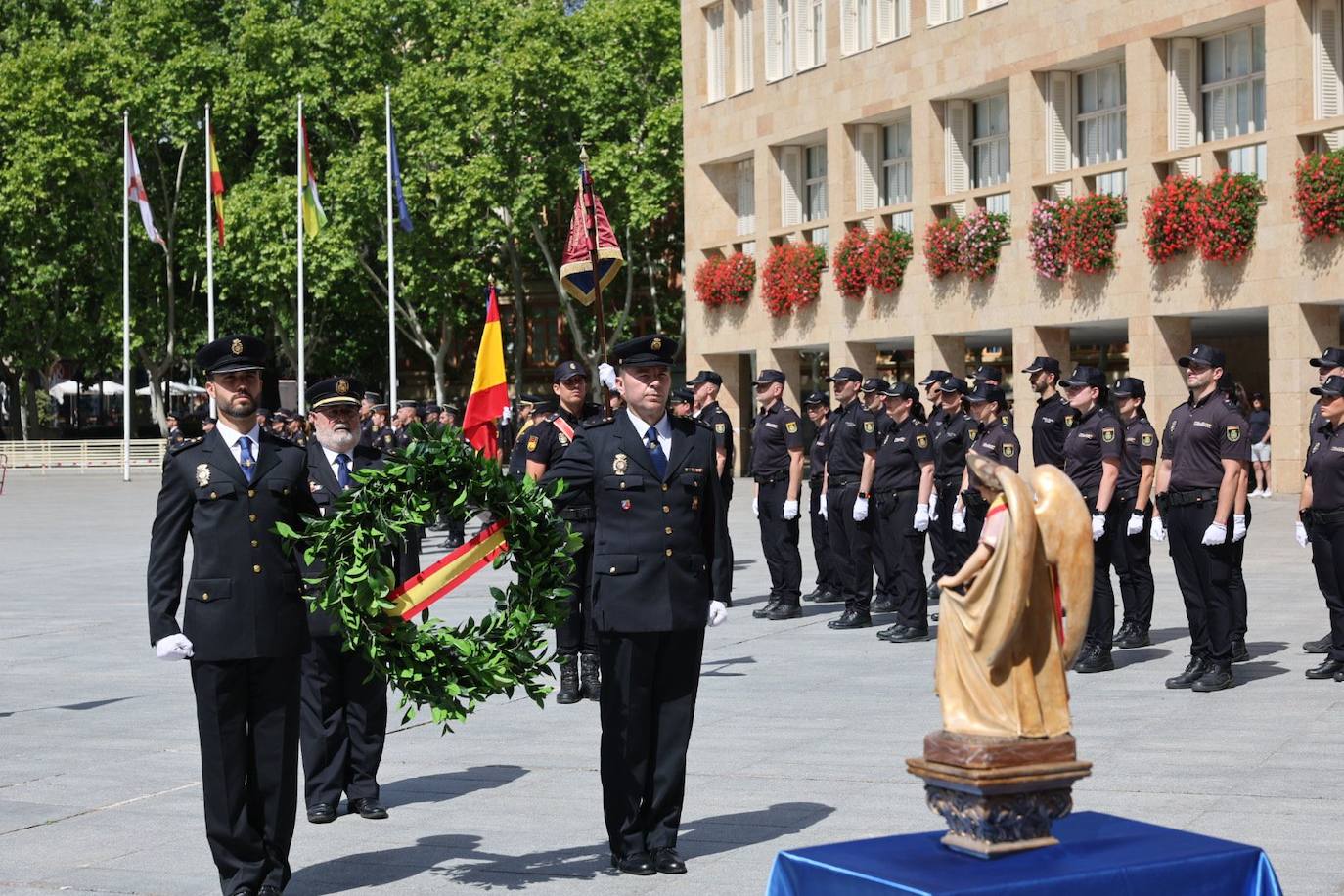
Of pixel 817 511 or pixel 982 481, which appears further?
pixel 817 511

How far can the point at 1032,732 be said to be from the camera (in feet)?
15.9

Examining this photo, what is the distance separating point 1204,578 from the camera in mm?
11789

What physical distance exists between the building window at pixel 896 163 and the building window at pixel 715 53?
18.5 feet

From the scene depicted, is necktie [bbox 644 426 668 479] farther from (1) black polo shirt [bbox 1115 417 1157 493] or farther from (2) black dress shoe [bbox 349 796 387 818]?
(1) black polo shirt [bbox 1115 417 1157 493]

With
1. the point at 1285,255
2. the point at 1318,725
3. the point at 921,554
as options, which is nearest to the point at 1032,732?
the point at 1318,725

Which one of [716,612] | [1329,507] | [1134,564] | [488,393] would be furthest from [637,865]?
[488,393]

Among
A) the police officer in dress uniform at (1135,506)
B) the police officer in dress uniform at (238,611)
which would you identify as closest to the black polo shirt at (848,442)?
the police officer in dress uniform at (1135,506)

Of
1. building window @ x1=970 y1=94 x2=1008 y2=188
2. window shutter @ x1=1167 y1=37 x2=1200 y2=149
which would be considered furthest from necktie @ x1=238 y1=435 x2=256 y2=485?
building window @ x1=970 y1=94 x2=1008 y2=188

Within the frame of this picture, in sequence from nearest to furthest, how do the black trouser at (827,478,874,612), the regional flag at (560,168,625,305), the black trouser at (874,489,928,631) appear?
the black trouser at (874,489,928,631), the black trouser at (827,478,874,612), the regional flag at (560,168,625,305)

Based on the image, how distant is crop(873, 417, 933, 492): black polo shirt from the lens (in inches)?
606

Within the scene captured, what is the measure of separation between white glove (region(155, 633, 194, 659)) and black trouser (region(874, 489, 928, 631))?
825 cm

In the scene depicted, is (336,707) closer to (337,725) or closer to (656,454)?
(337,725)

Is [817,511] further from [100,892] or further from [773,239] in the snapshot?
[773,239]

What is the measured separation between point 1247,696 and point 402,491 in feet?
20.2
